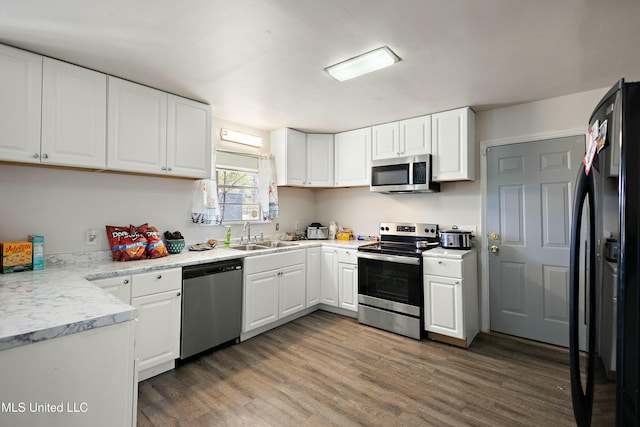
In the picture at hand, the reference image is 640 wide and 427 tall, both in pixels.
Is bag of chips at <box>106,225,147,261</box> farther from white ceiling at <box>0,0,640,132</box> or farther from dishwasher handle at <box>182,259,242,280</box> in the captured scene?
white ceiling at <box>0,0,640,132</box>

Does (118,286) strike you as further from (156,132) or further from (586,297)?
(586,297)

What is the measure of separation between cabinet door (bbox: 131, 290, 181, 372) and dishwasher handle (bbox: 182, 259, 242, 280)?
164 mm

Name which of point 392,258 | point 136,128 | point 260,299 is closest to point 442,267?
point 392,258

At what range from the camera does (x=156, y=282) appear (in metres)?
2.22

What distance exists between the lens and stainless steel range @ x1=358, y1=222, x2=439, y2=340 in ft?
9.70

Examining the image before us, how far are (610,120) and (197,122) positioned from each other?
2.92 m

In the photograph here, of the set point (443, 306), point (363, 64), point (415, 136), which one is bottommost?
point (443, 306)

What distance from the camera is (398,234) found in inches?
144

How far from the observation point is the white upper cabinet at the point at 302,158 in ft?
12.6

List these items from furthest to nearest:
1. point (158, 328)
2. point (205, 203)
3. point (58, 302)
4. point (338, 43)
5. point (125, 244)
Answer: point (205, 203) < point (125, 244) < point (158, 328) < point (338, 43) < point (58, 302)

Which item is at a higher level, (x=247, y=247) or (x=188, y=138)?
(x=188, y=138)

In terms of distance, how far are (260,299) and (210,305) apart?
1.82ft

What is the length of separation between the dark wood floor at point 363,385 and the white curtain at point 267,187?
5.11ft

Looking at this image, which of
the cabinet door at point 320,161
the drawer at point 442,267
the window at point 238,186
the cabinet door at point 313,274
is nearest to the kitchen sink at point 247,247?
the window at point 238,186
